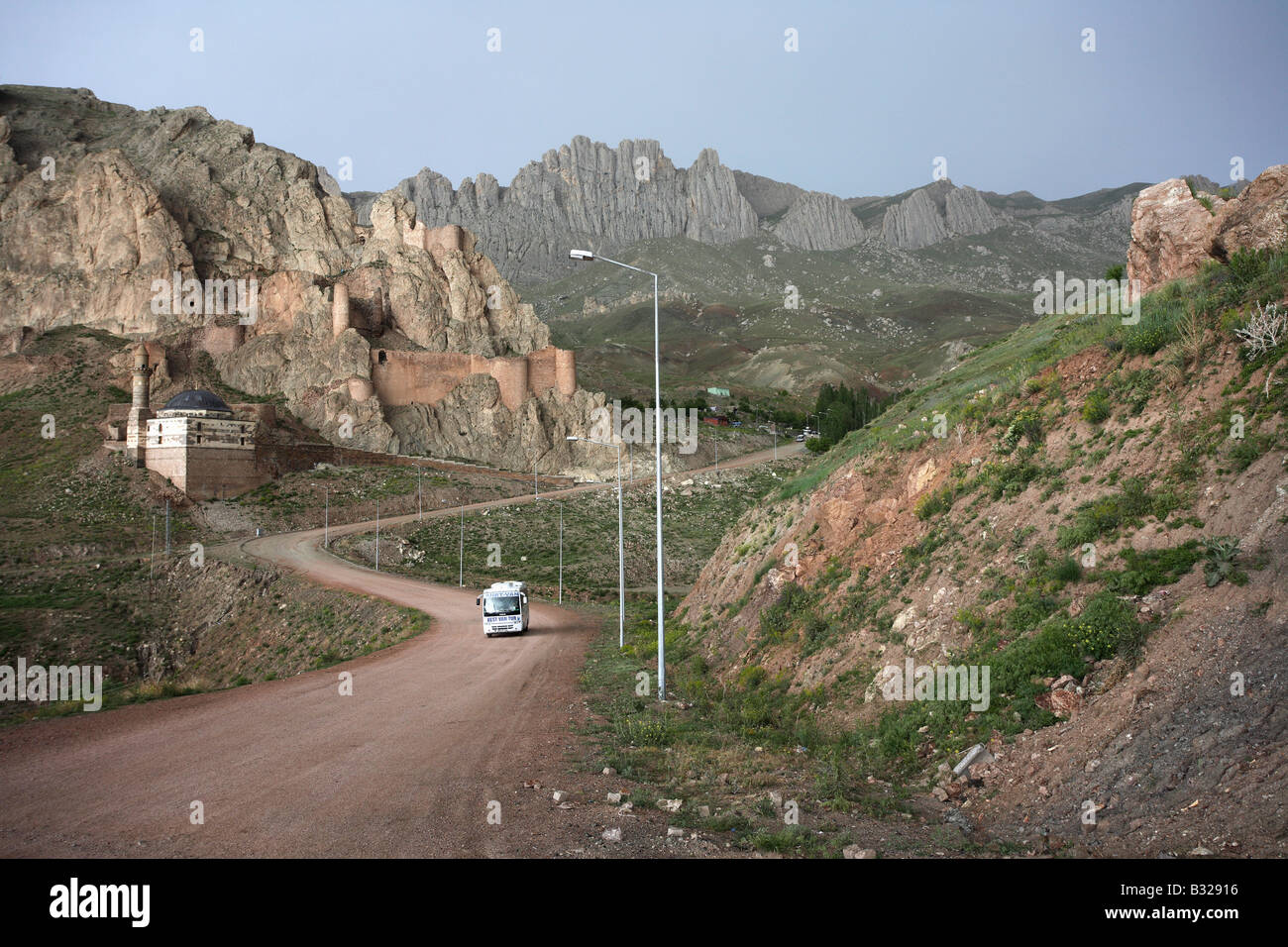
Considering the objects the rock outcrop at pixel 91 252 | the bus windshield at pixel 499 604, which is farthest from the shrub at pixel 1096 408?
the rock outcrop at pixel 91 252

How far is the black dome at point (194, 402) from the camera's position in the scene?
68938 millimetres

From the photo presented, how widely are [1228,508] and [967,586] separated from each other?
372 centimetres

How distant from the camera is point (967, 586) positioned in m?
12.9

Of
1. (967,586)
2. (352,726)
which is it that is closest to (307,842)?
(352,726)

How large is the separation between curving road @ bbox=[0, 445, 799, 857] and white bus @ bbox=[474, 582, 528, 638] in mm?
8039

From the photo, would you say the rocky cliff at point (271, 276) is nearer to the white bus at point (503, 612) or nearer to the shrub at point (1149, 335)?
the white bus at point (503, 612)

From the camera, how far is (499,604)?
29.6 metres

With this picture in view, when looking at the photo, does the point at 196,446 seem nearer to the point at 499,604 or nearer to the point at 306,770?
the point at 499,604

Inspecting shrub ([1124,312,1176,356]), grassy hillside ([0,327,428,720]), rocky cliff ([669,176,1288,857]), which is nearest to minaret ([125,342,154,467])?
grassy hillside ([0,327,428,720])

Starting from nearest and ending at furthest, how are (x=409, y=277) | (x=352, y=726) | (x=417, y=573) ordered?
(x=352, y=726), (x=417, y=573), (x=409, y=277)

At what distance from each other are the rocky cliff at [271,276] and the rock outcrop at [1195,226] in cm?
7119

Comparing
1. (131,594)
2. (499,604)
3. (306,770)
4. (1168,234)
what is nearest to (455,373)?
(131,594)

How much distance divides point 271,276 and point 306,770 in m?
93.0
